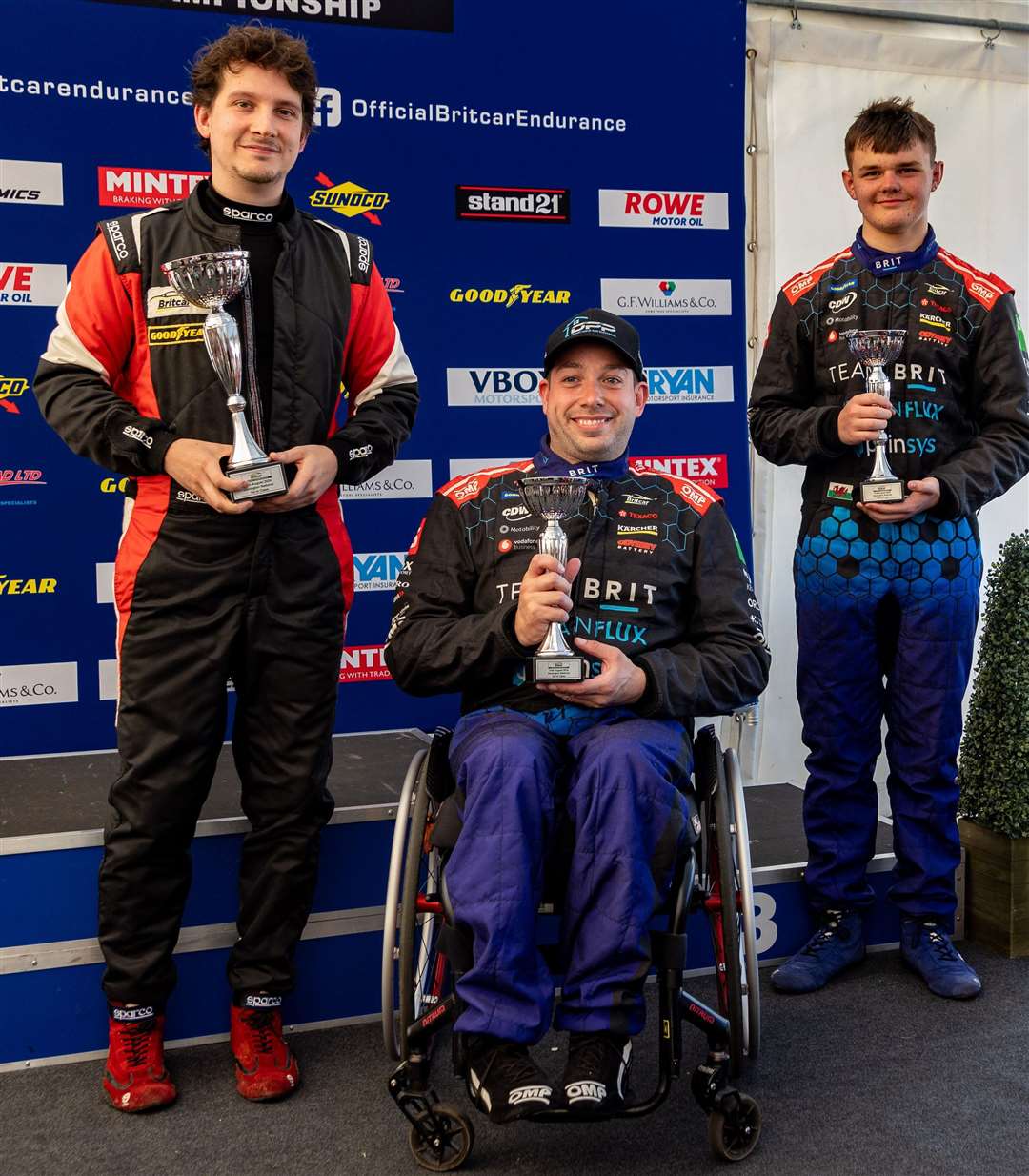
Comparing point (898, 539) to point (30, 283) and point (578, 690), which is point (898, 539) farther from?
point (30, 283)

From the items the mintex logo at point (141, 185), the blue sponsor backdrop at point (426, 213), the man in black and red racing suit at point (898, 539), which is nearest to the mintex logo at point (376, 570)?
the blue sponsor backdrop at point (426, 213)

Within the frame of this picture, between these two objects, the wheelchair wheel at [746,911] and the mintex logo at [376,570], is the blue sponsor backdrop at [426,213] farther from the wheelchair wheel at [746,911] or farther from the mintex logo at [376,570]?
the wheelchair wheel at [746,911]

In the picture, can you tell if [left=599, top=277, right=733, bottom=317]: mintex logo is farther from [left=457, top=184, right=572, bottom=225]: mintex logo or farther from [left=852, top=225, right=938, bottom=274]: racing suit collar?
[left=852, top=225, right=938, bottom=274]: racing suit collar

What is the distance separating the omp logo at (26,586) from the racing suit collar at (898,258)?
89.4 inches

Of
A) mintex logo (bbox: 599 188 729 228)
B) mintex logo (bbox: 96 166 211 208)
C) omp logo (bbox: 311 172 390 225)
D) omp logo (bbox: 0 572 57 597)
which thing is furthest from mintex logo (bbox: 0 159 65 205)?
mintex logo (bbox: 599 188 729 228)

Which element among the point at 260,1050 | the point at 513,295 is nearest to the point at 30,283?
the point at 513,295

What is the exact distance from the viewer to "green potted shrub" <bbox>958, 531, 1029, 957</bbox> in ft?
10.2

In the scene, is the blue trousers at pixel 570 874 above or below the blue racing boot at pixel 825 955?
above

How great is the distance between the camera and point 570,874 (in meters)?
2.12

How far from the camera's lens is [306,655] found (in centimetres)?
247

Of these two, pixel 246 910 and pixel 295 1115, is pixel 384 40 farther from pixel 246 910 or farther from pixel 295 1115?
pixel 295 1115

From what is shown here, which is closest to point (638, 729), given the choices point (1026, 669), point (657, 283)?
point (1026, 669)

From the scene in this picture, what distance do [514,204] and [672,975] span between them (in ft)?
8.77

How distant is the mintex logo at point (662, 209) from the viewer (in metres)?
4.18
